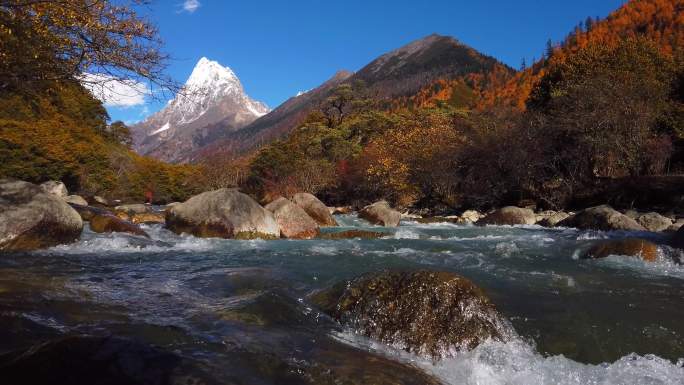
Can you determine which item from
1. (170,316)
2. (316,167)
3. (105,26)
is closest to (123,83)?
(105,26)

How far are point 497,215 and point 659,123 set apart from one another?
15.8 m

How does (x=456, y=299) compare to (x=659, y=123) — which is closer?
(x=456, y=299)

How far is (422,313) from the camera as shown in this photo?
195 inches

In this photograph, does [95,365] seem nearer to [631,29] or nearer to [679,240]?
[679,240]

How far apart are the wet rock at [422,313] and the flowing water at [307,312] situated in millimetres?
169

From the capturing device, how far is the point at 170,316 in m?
4.91

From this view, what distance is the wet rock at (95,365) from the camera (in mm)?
2691

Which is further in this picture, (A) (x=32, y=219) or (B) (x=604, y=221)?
(B) (x=604, y=221)

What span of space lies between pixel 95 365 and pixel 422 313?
330 centimetres

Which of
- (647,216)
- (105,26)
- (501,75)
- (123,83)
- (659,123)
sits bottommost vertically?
(647,216)

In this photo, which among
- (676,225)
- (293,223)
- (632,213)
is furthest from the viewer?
(632,213)

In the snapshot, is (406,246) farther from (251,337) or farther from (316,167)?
(316,167)

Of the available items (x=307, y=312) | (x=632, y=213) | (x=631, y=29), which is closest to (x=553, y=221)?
(x=632, y=213)

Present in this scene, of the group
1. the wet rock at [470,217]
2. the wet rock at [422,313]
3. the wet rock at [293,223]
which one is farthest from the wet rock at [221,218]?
the wet rock at [470,217]
